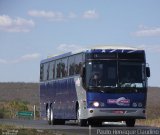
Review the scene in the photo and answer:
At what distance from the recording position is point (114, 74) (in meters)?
31.2

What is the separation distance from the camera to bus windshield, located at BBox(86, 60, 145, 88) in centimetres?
3117

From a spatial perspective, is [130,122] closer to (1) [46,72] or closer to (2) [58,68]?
(2) [58,68]

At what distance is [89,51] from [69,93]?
3.71m

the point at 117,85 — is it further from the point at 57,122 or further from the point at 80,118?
the point at 57,122

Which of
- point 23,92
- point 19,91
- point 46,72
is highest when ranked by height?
point 19,91

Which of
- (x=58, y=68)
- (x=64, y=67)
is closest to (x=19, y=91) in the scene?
(x=58, y=68)

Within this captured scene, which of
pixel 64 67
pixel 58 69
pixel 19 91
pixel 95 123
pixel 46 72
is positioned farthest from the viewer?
pixel 19 91

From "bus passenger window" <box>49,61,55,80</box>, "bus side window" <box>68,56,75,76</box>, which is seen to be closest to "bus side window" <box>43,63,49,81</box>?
"bus passenger window" <box>49,61,55,80</box>

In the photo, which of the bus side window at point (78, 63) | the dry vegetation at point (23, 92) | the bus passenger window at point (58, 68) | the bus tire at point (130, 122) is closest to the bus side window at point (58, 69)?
the bus passenger window at point (58, 68)

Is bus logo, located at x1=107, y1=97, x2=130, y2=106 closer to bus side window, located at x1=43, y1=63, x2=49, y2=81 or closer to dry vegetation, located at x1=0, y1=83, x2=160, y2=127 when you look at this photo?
bus side window, located at x1=43, y1=63, x2=49, y2=81

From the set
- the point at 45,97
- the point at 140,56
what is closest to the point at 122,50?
the point at 140,56

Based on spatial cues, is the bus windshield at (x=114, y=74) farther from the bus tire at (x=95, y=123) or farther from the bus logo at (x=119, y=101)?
Answer: the bus tire at (x=95, y=123)

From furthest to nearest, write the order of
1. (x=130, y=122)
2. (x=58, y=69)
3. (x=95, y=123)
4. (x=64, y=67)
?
(x=58, y=69) < (x=64, y=67) < (x=95, y=123) < (x=130, y=122)

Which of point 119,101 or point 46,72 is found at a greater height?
point 46,72
